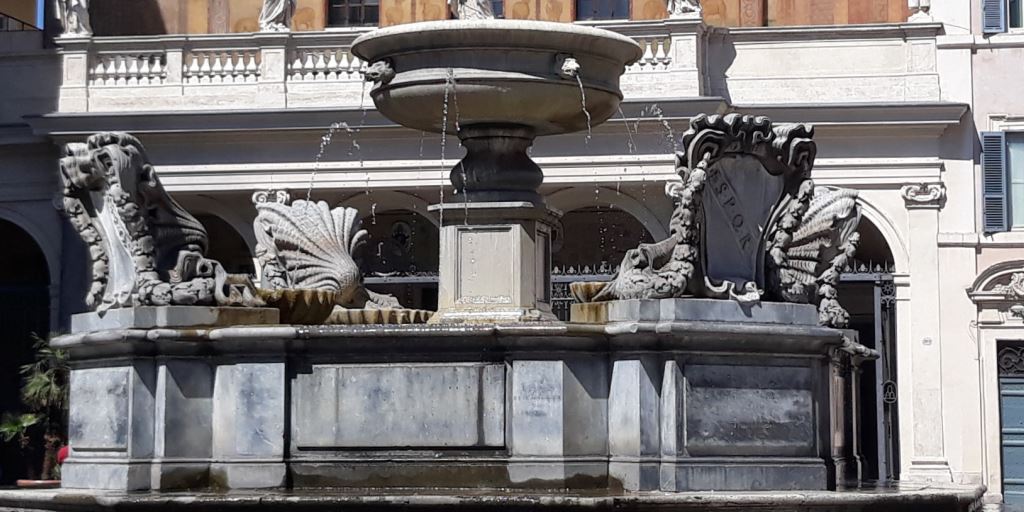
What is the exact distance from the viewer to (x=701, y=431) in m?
13.7

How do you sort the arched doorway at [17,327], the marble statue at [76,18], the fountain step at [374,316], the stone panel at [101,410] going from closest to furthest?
the stone panel at [101,410] → the fountain step at [374,316] → the marble statue at [76,18] → the arched doorway at [17,327]

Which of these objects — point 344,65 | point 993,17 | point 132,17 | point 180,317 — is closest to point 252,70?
point 344,65

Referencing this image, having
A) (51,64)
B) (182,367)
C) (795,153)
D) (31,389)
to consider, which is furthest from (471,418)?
(51,64)

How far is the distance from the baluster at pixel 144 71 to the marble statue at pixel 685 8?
313 inches

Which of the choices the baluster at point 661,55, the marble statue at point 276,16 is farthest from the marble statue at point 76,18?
the baluster at point 661,55

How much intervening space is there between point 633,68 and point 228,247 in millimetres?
8297

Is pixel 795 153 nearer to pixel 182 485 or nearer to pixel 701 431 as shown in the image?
pixel 701 431

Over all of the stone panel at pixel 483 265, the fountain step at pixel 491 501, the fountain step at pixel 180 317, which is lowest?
the fountain step at pixel 491 501

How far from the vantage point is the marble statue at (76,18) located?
35219mm

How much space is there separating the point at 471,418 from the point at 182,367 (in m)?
1.79

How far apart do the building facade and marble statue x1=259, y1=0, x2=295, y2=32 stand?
37cm

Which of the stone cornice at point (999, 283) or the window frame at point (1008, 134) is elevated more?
the window frame at point (1008, 134)

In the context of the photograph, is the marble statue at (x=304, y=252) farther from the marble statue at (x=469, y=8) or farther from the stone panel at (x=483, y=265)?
the marble statue at (x=469, y=8)

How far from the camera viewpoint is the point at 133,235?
47.3 ft
